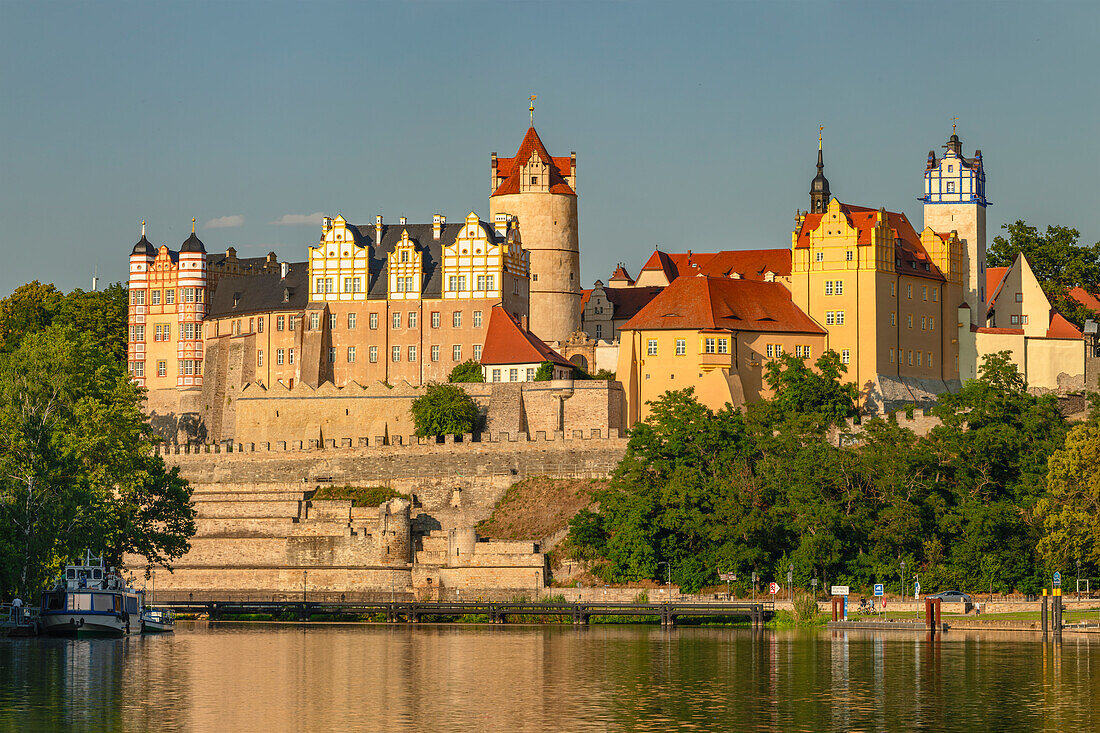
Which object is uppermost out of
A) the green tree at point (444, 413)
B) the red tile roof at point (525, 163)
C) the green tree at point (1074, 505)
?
the red tile roof at point (525, 163)

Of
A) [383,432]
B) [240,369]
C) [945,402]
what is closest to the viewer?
[945,402]

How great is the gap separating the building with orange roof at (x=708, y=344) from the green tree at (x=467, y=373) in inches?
291

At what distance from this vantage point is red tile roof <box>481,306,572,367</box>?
101312 mm

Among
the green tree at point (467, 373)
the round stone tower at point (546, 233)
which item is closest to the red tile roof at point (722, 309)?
the green tree at point (467, 373)

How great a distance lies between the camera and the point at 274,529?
283ft

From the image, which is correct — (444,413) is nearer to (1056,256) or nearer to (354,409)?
(354,409)

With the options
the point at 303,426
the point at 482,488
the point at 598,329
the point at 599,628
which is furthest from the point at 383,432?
the point at 599,628

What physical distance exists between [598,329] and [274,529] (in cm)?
3404

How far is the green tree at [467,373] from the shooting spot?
102m

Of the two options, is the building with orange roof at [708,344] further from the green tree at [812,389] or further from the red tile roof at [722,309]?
the green tree at [812,389]

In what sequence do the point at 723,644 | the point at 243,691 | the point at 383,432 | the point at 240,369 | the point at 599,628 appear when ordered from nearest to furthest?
the point at 243,691
the point at 723,644
the point at 599,628
the point at 383,432
the point at 240,369

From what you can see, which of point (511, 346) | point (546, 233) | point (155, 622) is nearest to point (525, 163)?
point (546, 233)

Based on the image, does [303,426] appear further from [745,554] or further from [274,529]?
[745,554]

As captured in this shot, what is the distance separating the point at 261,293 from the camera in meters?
115
